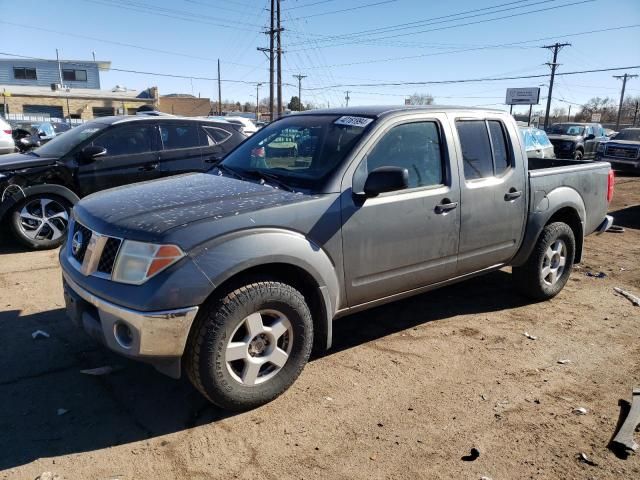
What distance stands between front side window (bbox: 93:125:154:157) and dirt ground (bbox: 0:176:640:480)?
275 cm

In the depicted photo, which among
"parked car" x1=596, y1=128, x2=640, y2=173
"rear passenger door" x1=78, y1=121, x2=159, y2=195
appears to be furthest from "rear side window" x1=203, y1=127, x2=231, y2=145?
"parked car" x1=596, y1=128, x2=640, y2=173

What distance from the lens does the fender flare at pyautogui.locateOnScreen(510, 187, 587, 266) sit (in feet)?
15.1

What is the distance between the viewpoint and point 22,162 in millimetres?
6281

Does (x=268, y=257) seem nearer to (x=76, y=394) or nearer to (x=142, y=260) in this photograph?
(x=142, y=260)

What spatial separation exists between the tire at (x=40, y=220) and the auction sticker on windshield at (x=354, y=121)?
4.33 m

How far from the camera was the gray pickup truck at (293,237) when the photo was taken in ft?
8.89

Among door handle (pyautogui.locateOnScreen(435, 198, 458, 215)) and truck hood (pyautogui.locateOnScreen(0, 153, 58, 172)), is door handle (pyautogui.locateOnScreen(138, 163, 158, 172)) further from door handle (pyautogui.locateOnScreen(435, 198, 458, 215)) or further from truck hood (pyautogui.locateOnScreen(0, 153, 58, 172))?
door handle (pyautogui.locateOnScreen(435, 198, 458, 215))

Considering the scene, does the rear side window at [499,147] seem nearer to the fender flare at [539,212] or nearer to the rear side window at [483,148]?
the rear side window at [483,148]

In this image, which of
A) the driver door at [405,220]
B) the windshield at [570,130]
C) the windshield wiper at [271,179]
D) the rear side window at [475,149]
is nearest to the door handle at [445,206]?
the driver door at [405,220]

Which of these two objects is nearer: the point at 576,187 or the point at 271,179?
the point at 271,179

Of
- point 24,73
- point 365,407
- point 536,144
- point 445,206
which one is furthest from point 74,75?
point 365,407

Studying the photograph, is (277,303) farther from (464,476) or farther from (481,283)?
(481,283)

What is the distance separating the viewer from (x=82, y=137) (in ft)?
22.4

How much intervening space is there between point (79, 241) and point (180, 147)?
14.3 ft
